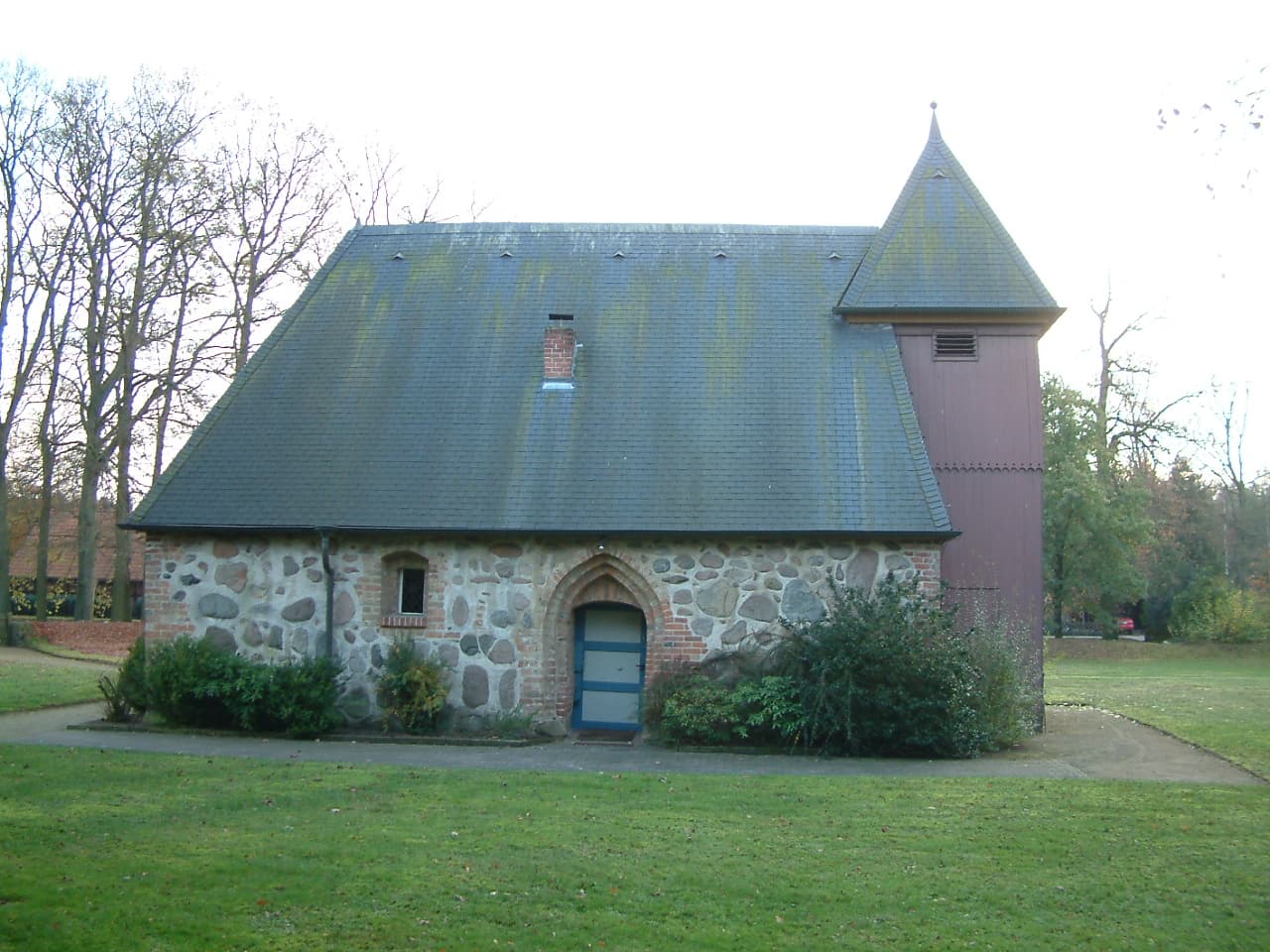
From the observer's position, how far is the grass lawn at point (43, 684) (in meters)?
18.6

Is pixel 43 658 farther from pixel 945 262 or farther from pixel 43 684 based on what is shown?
pixel 945 262

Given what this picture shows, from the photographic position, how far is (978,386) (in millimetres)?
18062

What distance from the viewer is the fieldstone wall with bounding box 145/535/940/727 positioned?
15.7 meters

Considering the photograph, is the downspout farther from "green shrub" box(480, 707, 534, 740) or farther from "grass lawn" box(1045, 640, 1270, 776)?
"grass lawn" box(1045, 640, 1270, 776)

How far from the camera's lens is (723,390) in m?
17.6

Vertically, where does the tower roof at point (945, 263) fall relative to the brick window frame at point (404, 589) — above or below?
above

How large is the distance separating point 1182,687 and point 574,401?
57.1ft

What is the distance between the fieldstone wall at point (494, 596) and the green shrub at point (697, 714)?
552mm

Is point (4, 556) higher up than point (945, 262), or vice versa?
point (945, 262)

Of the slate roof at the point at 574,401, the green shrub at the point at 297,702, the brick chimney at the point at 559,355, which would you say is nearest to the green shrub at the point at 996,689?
the slate roof at the point at 574,401

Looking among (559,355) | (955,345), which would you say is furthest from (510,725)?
(955,345)

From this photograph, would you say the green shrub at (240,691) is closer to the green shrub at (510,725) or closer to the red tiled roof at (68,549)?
the green shrub at (510,725)

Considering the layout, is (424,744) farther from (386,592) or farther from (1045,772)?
(1045,772)

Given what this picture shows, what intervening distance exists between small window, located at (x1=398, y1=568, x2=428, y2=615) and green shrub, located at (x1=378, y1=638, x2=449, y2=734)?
751 mm
